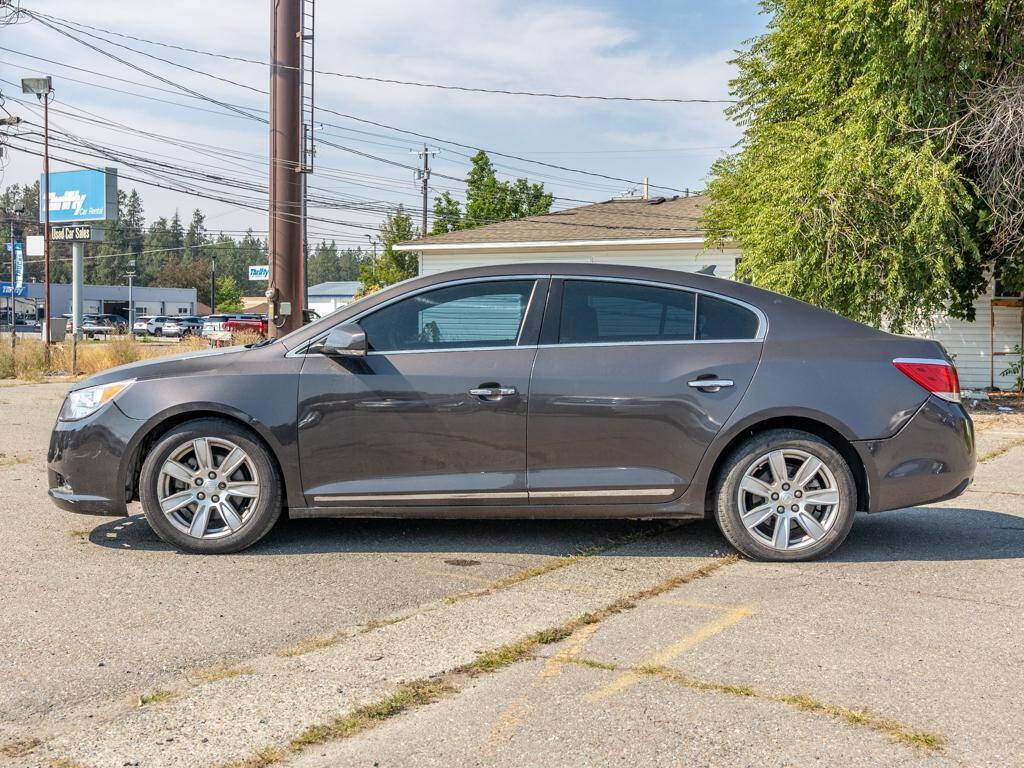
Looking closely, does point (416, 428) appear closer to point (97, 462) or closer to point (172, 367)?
point (172, 367)

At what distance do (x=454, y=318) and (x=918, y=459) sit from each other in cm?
263

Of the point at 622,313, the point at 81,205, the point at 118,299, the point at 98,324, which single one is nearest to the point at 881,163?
the point at 622,313

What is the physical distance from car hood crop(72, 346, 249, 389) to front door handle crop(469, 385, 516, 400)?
1360mm

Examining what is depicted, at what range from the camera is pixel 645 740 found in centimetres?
304

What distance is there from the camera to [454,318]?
5.48m

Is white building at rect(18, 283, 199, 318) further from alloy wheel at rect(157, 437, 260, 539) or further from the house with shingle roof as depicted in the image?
alloy wheel at rect(157, 437, 260, 539)

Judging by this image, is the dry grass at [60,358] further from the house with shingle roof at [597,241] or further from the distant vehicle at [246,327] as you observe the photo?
the house with shingle roof at [597,241]

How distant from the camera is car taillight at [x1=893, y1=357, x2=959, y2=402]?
5344 mm

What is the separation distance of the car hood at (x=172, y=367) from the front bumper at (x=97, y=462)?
0.67 feet

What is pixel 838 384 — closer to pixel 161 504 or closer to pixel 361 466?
pixel 361 466

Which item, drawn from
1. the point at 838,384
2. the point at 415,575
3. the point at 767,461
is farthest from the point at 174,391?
the point at 838,384

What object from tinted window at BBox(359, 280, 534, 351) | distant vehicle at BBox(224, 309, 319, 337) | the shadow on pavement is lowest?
the shadow on pavement

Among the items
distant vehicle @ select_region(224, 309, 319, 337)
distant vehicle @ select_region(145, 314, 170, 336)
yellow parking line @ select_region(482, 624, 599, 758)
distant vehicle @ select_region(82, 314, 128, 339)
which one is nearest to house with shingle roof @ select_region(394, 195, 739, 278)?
distant vehicle @ select_region(224, 309, 319, 337)

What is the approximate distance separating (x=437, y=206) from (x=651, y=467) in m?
43.5
